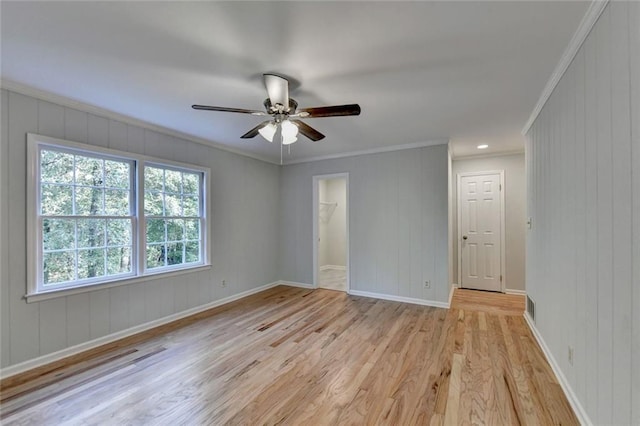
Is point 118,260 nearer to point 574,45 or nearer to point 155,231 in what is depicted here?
point 155,231

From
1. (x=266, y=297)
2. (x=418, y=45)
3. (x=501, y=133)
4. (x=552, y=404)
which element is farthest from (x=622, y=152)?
(x=266, y=297)

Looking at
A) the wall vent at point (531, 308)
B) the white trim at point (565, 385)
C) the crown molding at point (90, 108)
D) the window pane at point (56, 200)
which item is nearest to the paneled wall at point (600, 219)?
the white trim at point (565, 385)

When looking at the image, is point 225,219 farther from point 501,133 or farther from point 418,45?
point 501,133

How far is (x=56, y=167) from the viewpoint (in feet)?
8.90

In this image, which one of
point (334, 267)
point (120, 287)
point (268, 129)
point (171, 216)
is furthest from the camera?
point (334, 267)

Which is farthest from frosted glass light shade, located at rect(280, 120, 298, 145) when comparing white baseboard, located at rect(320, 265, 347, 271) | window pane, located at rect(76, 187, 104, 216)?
white baseboard, located at rect(320, 265, 347, 271)

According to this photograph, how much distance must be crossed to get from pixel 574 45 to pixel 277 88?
2080mm

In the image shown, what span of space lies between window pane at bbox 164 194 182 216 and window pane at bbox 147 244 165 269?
17.8 inches

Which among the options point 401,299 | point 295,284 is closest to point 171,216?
point 295,284

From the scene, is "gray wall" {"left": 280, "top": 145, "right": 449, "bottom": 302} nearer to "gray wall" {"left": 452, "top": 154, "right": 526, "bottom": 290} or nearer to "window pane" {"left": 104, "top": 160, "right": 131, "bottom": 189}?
"gray wall" {"left": 452, "top": 154, "right": 526, "bottom": 290}

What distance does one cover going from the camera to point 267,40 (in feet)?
5.96

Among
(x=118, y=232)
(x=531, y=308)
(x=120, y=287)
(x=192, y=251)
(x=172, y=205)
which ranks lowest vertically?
(x=531, y=308)

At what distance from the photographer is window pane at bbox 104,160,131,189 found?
10.2 ft

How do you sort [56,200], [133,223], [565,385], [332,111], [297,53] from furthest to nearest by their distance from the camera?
[133,223]
[56,200]
[332,111]
[565,385]
[297,53]
